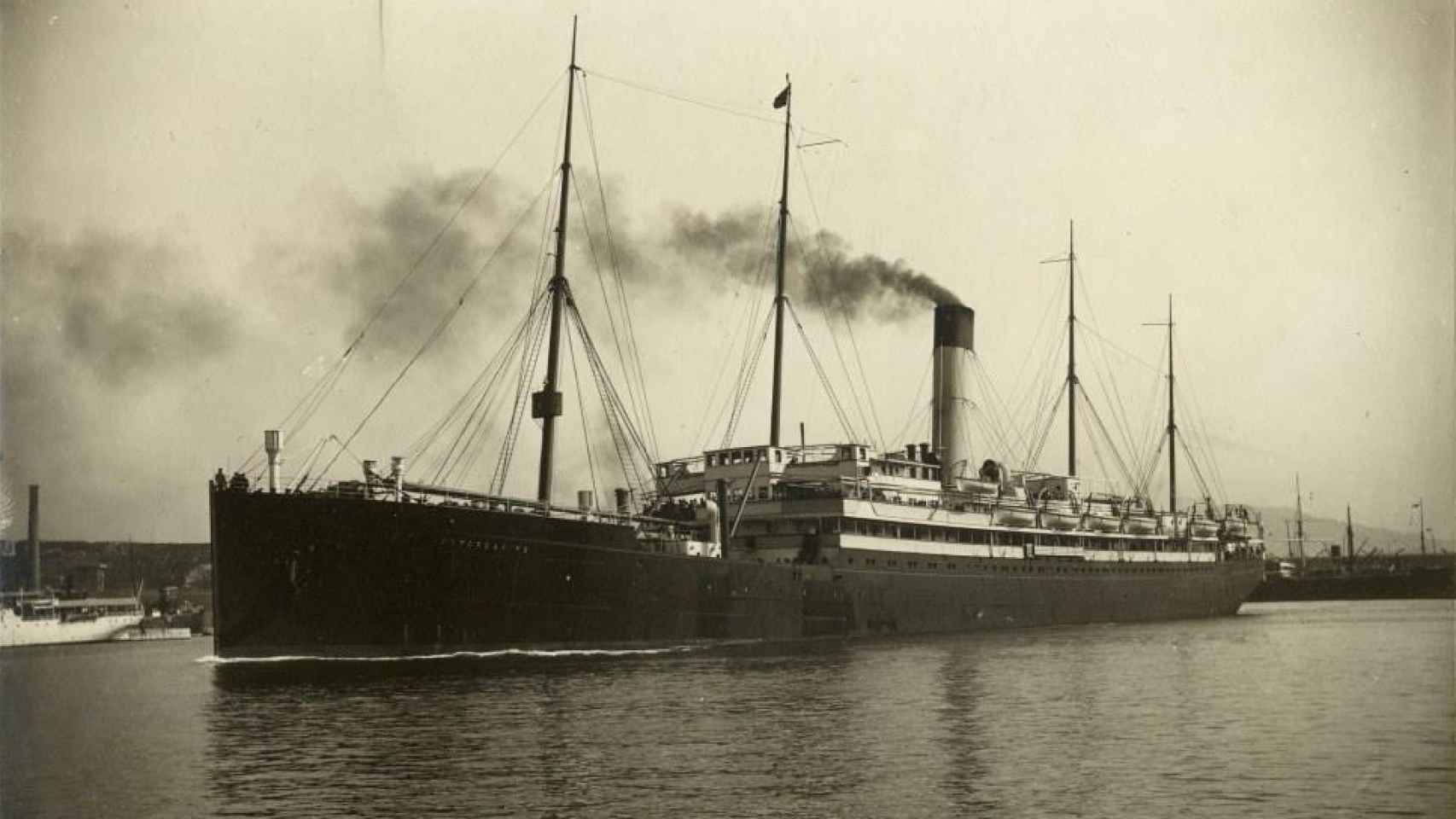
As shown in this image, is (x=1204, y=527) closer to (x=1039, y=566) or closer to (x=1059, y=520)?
(x=1059, y=520)

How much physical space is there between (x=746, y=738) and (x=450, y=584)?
45.6 ft

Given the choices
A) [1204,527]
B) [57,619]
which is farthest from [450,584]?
[1204,527]

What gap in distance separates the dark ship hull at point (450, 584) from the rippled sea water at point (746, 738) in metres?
0.93

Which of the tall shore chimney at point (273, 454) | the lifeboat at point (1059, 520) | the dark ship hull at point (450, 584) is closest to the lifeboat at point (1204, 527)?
the lifeboat at point (1059, 520)

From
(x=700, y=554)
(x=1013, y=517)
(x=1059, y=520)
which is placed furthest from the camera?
(x=1059, y=520)

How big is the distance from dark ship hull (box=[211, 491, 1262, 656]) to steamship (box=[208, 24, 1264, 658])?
5 cm

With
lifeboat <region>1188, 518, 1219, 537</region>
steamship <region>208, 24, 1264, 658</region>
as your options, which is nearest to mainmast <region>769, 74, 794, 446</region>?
steamship <region>208, 24, 1264, 658</region>

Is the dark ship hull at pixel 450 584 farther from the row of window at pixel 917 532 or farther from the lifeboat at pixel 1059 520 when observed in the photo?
the lifeboat at pixel 1059 520

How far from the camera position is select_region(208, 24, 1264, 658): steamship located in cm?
3494

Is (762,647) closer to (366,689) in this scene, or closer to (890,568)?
(890,568)

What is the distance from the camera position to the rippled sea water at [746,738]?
1909 cm

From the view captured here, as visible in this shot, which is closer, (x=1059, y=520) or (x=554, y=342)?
(x=554, y=342)

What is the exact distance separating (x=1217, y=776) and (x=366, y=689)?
17739 millimetres

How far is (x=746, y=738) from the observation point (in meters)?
23.9
